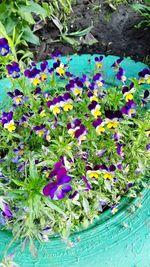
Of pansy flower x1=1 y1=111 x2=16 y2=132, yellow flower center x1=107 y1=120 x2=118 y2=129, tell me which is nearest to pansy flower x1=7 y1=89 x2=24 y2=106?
pansy flower x1=1 y1=111 x2=16 y2=132

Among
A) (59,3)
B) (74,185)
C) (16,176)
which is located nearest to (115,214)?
(74,185)

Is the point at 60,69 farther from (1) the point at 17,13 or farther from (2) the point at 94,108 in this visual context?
(1) the point at 17,13

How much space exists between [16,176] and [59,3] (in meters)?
1.57

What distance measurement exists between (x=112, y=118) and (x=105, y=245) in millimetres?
381

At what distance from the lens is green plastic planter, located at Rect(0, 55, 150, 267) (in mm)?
1437

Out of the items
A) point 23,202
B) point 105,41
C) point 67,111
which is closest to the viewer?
point 23,202

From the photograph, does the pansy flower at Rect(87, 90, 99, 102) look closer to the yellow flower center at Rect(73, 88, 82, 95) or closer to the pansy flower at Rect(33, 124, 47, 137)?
the yellow flower center at Rect(73, 88, 82, 95)

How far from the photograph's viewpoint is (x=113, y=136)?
1560mm

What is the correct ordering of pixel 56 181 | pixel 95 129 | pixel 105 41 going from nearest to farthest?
1. pixel 56 181
2. pixel 95 129
3. pixel 105 41

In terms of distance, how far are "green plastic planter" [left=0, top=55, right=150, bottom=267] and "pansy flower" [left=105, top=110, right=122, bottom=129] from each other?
270 mm

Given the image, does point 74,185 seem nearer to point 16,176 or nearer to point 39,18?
point 16,176

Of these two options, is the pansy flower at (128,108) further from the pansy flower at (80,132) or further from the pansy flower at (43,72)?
Result: the pansy flower at (43,72)

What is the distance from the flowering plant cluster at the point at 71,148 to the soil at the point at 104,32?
97cm

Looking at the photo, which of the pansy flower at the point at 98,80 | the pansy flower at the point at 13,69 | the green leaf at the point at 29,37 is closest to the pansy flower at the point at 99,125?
the pansy flower at the point at 98,80
